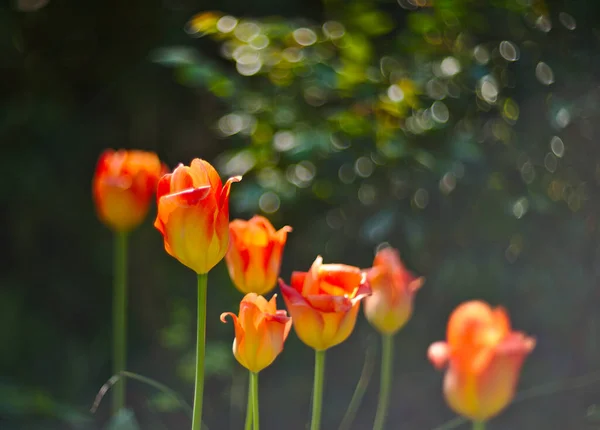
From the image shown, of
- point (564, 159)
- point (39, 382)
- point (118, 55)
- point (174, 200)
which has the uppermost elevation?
point (174, 200)

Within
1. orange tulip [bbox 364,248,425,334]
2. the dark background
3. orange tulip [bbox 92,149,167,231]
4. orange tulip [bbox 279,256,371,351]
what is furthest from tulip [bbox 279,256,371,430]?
orange tulip [bbox 92,149,167,231]

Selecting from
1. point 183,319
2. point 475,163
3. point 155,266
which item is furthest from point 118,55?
point 475,163

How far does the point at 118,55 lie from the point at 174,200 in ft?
4.73

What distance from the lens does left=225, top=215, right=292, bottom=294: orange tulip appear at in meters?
0.59

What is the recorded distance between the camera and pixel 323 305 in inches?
20.1

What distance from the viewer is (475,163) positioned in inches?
43.2

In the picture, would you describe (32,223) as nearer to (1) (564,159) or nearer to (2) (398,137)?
(2) (398,137)

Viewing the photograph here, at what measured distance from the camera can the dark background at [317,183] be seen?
1.12m

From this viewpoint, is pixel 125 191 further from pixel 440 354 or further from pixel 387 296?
pixel 440 354

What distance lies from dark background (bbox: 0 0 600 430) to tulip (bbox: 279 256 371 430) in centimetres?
39

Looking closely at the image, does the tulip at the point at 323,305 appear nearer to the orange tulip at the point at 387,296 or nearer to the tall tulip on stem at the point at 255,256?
the tall tulip on stem at the point at 255,256

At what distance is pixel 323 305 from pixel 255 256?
0.10 meters

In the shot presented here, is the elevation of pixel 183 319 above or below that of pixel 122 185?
below

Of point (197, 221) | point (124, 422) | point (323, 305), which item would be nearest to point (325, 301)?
point (323, 305)
